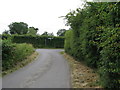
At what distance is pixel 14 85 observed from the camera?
5.58m

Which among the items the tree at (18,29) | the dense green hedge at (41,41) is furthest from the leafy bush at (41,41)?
the tree at (18,29)

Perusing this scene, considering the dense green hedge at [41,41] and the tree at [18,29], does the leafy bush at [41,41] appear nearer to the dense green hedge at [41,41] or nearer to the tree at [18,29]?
the dense green hedge at [41,41]

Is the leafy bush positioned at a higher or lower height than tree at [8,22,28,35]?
lower

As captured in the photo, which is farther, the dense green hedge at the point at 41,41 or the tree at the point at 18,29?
the tree at the point at 18,29

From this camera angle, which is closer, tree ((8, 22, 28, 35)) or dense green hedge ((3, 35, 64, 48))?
dense green hedge ((3, 35, 64, 48))

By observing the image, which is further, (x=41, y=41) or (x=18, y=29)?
(x=18, y=29)

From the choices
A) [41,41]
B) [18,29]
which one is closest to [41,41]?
[41,41]

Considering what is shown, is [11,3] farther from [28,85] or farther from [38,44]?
[38,44]

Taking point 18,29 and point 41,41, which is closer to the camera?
point 41,41

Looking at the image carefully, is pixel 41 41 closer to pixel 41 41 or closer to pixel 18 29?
pixel 41 41

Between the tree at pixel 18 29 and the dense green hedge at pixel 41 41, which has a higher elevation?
the tree at pixel 18 29

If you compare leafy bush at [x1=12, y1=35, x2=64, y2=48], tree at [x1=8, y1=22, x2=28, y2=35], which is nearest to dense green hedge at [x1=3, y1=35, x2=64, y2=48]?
leafy bush at [x1=12, y1=35, x2=64, y2=48]

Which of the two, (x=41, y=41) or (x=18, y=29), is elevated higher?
(x=18, y=29)

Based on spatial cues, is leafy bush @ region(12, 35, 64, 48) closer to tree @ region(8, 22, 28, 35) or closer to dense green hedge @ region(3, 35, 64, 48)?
dense green hedge @ region(3, 35, 64, 48)
